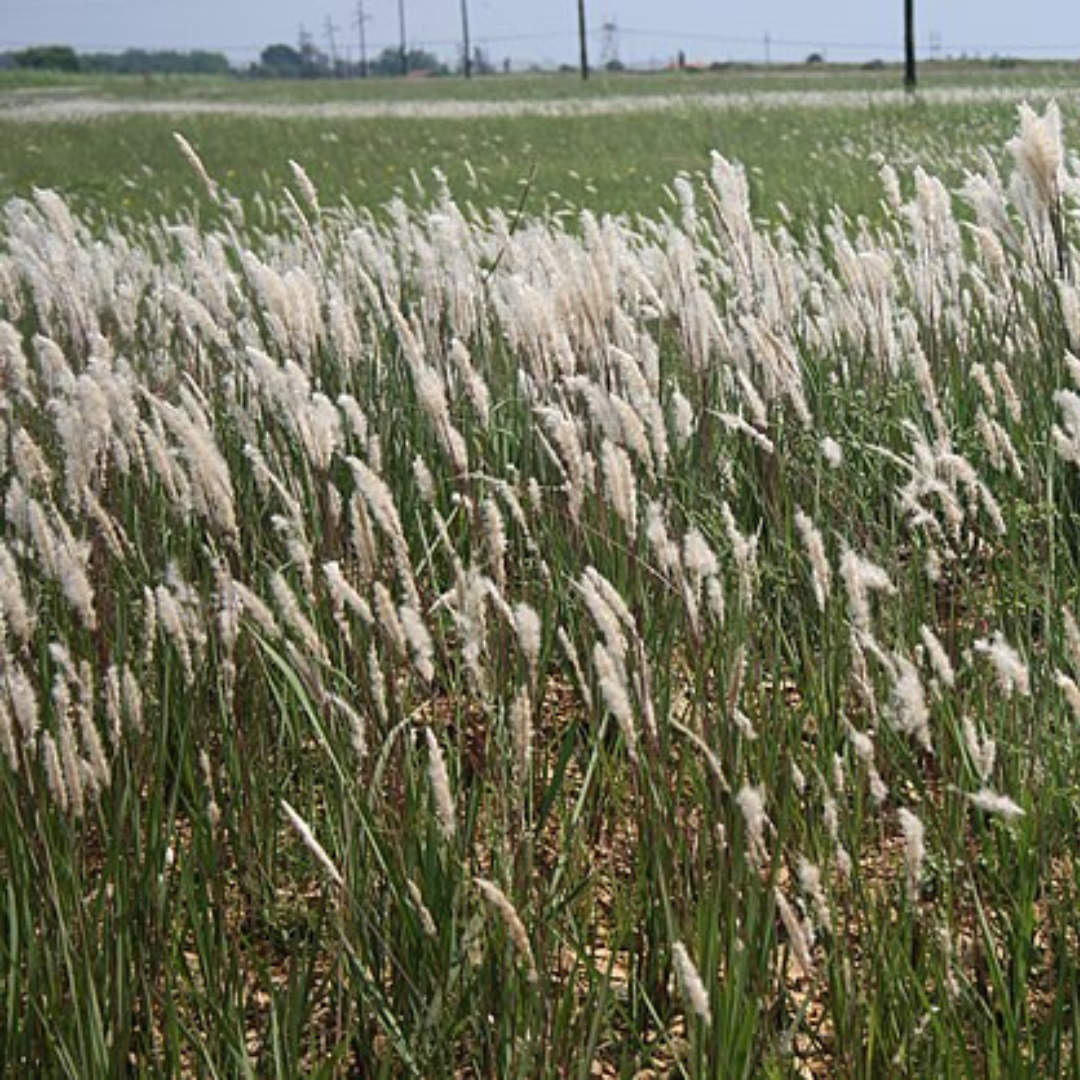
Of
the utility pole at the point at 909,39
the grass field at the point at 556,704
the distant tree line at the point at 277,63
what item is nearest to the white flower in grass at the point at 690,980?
the grass field at the point at 556,704

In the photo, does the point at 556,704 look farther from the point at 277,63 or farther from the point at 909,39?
the point at 277,63

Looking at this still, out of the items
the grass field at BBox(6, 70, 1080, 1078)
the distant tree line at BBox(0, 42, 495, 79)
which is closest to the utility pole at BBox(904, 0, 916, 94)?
the grass field at BBox(6, 70, 1080, 1078)

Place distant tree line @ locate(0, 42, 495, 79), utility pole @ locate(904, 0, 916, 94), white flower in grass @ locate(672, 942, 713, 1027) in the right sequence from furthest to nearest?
distant tree line @ locate(0, 42, 495, 79) → utility pole @ locate(904, 0, 916, 94) → white flower in grass @ locate(672, 942, 713, 1027)

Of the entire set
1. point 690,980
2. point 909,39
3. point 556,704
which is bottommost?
point 556,704

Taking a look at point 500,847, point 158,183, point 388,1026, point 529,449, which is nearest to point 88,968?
point 388,1026

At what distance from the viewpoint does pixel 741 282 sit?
3.52 m

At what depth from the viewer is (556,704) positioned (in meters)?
3.20

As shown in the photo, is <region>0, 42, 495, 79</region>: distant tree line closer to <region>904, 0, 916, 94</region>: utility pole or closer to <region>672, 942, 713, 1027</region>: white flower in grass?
<region>904, 0, 916, 94</region>: utility pole

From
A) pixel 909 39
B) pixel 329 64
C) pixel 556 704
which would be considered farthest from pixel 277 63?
pixel 556 704

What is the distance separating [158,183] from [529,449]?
12554 millimetres

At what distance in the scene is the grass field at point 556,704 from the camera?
185 cm

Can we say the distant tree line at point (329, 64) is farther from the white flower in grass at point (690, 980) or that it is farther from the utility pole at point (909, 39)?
the white flower in grass at point (690, 980)

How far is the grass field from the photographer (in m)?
1.85

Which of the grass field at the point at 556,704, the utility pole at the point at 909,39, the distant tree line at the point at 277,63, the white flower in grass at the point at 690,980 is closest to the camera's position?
the white flower in grass at the point at 690,980
